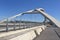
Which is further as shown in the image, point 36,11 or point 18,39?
point 36,11

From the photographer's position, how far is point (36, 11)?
90688 millimetres

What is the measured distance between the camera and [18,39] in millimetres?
9930

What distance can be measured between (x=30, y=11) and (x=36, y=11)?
5258 millimetres

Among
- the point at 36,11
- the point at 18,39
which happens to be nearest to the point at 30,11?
the point at 36,11

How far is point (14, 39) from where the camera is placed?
29.9ft

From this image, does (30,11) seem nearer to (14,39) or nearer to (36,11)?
(36,11)

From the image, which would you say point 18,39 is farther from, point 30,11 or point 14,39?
point 30,11

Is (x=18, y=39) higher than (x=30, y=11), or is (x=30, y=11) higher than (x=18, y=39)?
(x=30, y=11)

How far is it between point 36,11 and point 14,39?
81.9 metres

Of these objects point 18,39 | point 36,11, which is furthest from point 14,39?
point 36,11

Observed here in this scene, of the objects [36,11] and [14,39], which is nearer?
[14,39]

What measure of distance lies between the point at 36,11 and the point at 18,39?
81.1m

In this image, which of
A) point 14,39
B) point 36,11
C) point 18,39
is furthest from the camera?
point 36,11

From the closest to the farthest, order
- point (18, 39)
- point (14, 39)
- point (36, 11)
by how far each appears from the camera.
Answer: point (14, 39) < point (18, 39) < point (36, 11)
